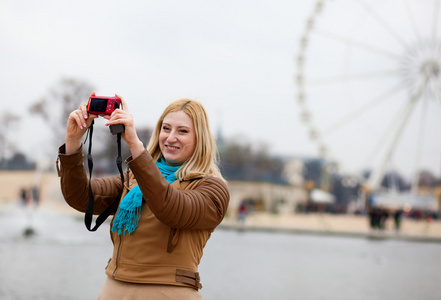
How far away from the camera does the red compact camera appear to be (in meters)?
2.05

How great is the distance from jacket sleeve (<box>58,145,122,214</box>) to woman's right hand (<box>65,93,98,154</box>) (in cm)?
3

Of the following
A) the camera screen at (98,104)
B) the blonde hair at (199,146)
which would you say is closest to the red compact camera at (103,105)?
the camera screen at (98,104)

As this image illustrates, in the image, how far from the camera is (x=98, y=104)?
2066 mm

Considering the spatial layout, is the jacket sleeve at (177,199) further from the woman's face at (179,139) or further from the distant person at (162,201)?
the woman's face at (179,139)

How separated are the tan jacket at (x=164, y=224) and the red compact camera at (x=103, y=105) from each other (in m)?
0.20

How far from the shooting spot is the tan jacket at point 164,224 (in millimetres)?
1956

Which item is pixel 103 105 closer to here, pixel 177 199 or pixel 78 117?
pixel 78 117

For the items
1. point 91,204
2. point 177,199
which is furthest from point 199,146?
point 91,204

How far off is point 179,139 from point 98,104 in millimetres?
330

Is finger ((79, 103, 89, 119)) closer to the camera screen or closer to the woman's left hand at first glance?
the camera screen

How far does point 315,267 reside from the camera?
12.5 meters

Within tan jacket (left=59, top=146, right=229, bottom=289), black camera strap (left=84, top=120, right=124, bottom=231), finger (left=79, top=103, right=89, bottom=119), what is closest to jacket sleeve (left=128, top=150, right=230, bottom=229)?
tan jacket (left=59, top=146, right=229, bottom=289)

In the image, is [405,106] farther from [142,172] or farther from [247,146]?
[247,146]

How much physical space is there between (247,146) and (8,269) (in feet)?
192
